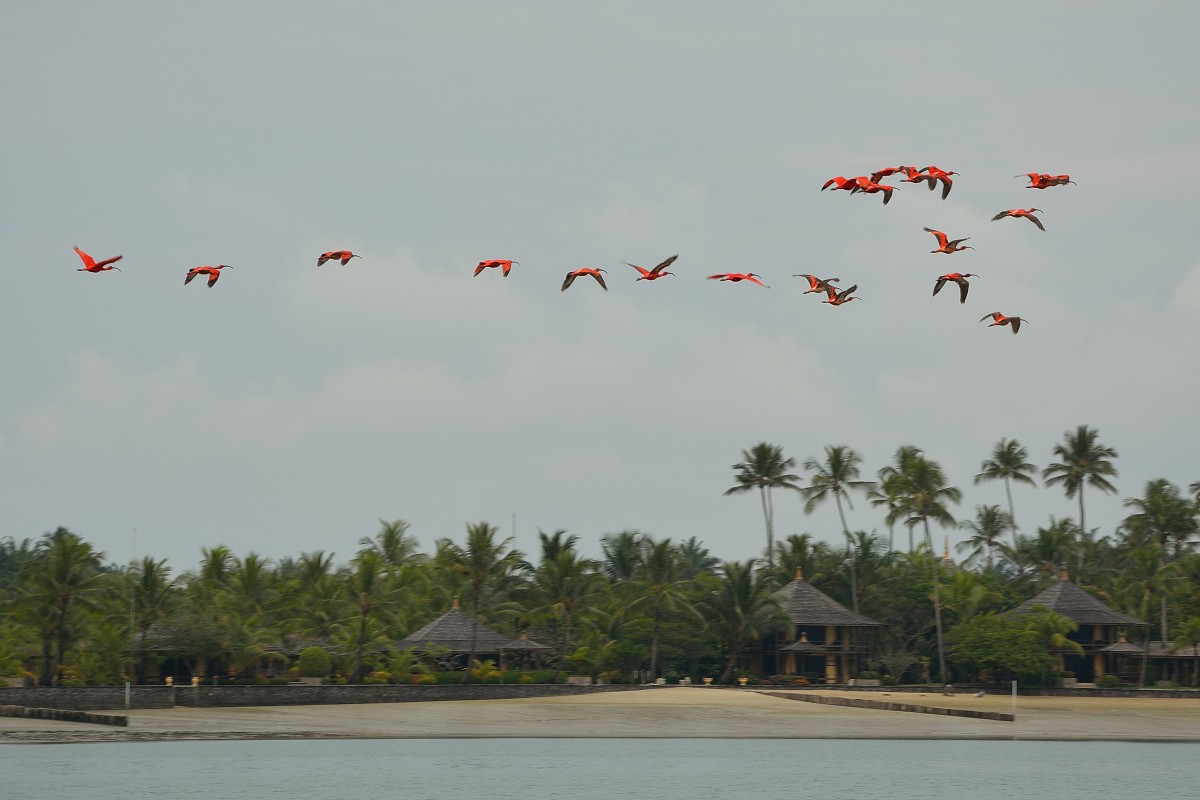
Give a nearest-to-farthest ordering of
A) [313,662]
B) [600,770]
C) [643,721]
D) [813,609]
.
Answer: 1. [600,770]
2. [643,721]
3. [313,662]
4. [813,609]

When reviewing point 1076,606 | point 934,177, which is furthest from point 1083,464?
point 934,177

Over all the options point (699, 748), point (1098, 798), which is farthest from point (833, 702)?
point (1098, 798)

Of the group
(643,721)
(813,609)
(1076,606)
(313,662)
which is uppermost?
(1076,606)

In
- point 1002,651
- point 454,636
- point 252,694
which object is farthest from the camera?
point 454,636

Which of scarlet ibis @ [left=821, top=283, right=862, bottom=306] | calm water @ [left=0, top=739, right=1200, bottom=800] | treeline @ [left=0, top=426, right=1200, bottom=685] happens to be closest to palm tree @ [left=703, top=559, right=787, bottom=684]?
treeline @ [left=0, top=426, right=1200, bottom=685]

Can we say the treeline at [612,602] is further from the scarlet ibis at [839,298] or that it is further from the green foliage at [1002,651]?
the scarlet ibis at [839,298]

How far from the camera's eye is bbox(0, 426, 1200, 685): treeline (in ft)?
241

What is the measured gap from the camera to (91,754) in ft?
194

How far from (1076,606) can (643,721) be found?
33.3m

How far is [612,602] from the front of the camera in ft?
289

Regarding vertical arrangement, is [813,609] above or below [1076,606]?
below

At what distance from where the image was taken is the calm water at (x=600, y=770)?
172 feet

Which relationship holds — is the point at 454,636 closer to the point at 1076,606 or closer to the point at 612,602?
the point at 612,602

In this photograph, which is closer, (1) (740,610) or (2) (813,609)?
(1) (740,610)
